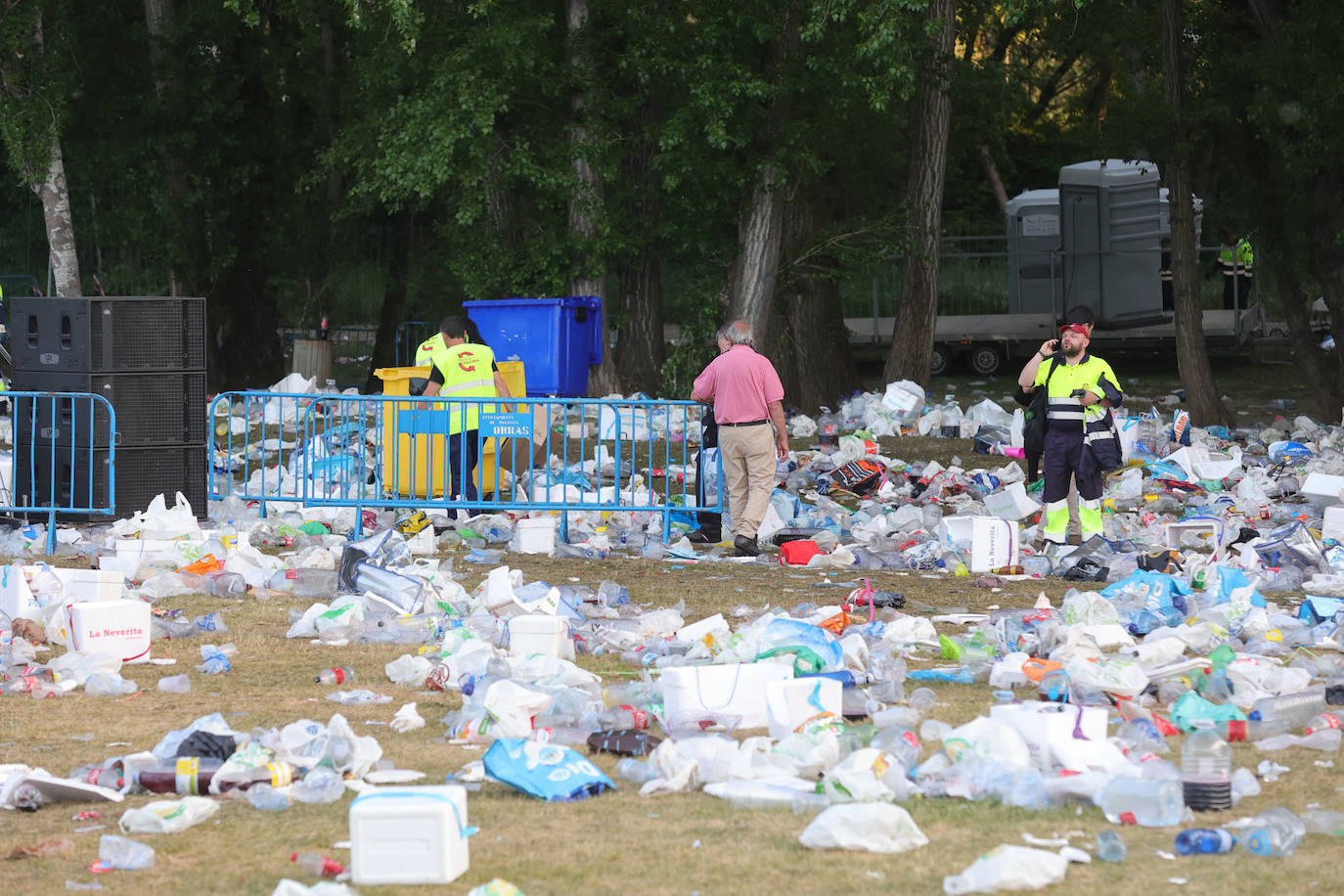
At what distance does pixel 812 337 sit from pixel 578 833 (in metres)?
16.8

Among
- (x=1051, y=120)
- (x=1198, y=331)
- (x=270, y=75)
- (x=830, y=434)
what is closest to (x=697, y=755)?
(x=830, y=434)

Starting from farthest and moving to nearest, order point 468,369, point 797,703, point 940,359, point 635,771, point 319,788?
point 940,359 → point 468,369 → point 797,703 → point 635,771 → point 319,788

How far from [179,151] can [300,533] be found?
14.0m

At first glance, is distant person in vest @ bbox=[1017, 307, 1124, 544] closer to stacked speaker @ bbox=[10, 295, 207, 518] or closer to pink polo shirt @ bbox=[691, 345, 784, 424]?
pink polo shirt @ bbox=[691, 345, 784, 424]

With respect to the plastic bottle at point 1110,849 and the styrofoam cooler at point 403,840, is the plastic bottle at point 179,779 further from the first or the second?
the plastic bottle at point 1110,849

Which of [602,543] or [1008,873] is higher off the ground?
[602,543]

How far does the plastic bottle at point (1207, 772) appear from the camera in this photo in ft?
16.2

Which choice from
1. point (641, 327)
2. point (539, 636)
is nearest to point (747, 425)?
point (539, 636)

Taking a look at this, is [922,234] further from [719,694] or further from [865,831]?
[865,831]

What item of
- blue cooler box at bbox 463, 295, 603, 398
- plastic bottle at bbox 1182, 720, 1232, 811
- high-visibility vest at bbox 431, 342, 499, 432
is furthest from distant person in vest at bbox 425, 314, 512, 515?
plastic bottle at bbox 1182, 720, 1232, 811

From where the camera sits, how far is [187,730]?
223 inches

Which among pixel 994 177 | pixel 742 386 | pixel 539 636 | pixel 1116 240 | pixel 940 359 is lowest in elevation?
pixel 539 636

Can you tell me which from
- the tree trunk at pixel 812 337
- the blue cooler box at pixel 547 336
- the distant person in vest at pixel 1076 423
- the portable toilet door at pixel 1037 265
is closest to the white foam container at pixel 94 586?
the distant person in vest at pixel 1076 423

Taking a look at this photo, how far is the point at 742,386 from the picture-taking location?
1076cm
